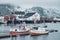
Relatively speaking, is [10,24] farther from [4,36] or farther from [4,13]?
[4,36]

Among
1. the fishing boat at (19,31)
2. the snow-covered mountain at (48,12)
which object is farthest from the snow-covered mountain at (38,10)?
the fishing boat at (19,31)

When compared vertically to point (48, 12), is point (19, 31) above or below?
below

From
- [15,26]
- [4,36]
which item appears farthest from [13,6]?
[4,36]

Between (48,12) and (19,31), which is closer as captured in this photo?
(48,12)

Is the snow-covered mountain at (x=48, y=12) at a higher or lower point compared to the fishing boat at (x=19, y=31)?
higher

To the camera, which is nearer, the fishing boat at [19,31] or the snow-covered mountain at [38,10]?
the snow-covered mountain at [38,10]

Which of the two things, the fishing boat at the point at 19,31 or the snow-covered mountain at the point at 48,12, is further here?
the fishing boat at the point at 19,31

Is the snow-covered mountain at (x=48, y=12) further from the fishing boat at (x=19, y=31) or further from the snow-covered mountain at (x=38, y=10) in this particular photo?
the fishing boat at (x=19, y=31)

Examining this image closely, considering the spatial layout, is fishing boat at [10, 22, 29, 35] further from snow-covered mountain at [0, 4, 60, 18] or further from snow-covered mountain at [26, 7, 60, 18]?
snow-covered mountain at [26, 7, 60, 18]

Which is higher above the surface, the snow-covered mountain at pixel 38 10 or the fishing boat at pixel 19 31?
the snow-covered mountain at pixel 38 10

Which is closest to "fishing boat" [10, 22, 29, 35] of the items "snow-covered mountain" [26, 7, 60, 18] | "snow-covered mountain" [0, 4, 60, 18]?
"snow-covered mountain" [0, 4, 60, 18]

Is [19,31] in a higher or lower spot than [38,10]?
lower

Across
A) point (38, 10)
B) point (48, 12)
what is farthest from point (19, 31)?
point (48, 12)

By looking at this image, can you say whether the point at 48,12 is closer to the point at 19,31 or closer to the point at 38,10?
the point at 38,10
